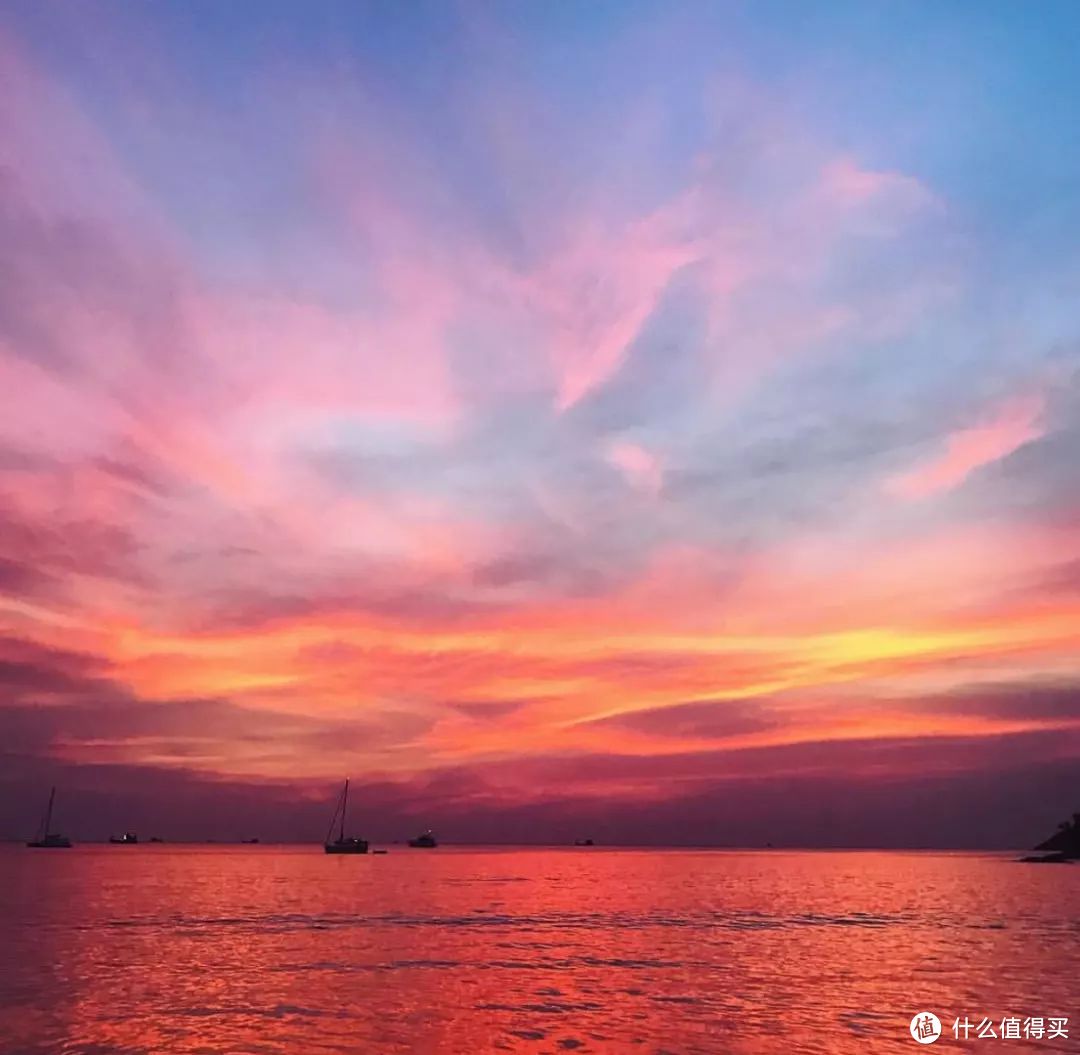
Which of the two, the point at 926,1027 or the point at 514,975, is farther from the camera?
the point at 514,975

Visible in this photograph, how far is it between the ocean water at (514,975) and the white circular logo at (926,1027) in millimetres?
552

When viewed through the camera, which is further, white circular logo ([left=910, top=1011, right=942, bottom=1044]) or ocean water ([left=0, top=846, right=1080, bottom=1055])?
ocean water ([left=0, top=846, right=1080, bottom=1055])

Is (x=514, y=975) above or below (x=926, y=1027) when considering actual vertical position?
above

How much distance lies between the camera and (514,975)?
57.4 meters

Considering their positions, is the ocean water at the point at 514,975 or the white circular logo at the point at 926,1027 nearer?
the white circular logo at the point at 926,1027

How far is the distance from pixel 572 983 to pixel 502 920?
1672 inches

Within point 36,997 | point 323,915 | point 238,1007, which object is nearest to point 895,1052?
point 238,1007

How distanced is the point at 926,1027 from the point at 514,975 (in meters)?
23.4

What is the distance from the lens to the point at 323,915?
96.1 m

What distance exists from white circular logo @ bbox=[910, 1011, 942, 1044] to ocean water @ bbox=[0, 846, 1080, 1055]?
0.55 m

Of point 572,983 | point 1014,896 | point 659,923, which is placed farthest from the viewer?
point 1014,896

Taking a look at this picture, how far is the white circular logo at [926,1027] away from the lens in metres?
40.3

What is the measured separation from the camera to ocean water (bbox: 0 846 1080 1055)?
40594mm

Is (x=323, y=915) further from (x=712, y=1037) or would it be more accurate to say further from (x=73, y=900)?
(x=712, y=1037)
